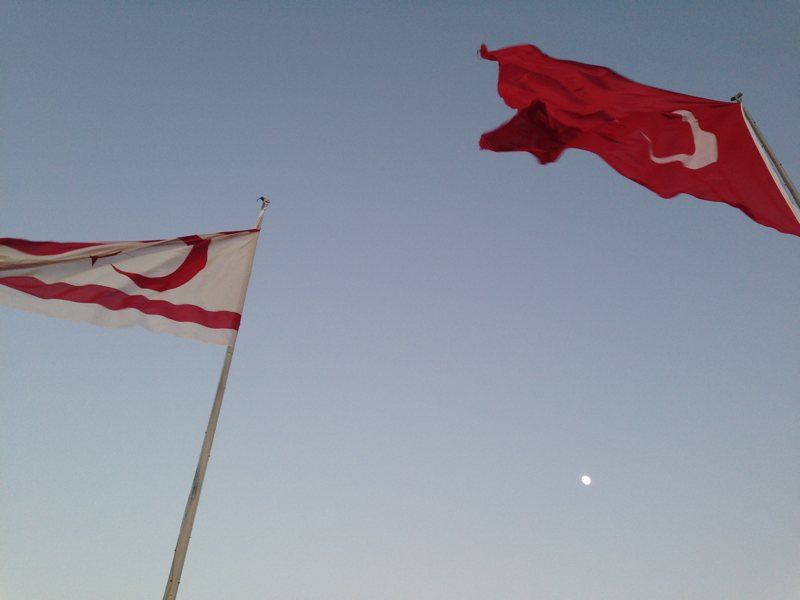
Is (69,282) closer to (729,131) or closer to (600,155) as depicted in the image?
(600,155)

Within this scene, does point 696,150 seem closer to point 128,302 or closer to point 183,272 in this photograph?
point 183,272

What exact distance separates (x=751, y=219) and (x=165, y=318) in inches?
366

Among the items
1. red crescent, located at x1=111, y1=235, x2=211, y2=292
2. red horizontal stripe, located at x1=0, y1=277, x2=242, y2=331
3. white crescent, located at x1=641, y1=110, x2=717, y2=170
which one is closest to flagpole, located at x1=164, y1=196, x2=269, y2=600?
red horizontal stripe, located at x1=0, y1=277, x2=242, y2=331

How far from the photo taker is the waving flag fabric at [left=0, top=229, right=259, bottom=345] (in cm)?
927

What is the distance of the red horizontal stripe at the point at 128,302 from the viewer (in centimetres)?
933

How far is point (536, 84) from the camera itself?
9.85 metres

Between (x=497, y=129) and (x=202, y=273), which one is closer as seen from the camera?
(x=497, y=129)

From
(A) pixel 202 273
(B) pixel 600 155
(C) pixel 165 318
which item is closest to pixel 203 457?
(C) pixel 165 318

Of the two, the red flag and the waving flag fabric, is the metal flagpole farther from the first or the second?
the waving flag fabric

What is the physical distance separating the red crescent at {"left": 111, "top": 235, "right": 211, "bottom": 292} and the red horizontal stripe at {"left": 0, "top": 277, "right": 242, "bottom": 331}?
0.95 ft

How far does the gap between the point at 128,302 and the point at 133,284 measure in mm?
338

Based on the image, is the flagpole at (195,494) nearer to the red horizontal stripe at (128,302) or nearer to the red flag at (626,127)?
the red horizontal stripe at (128,302)

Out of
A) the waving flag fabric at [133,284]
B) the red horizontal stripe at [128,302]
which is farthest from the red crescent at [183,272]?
the red horizontal stripe at [128,302]

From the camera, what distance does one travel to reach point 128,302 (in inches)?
377
